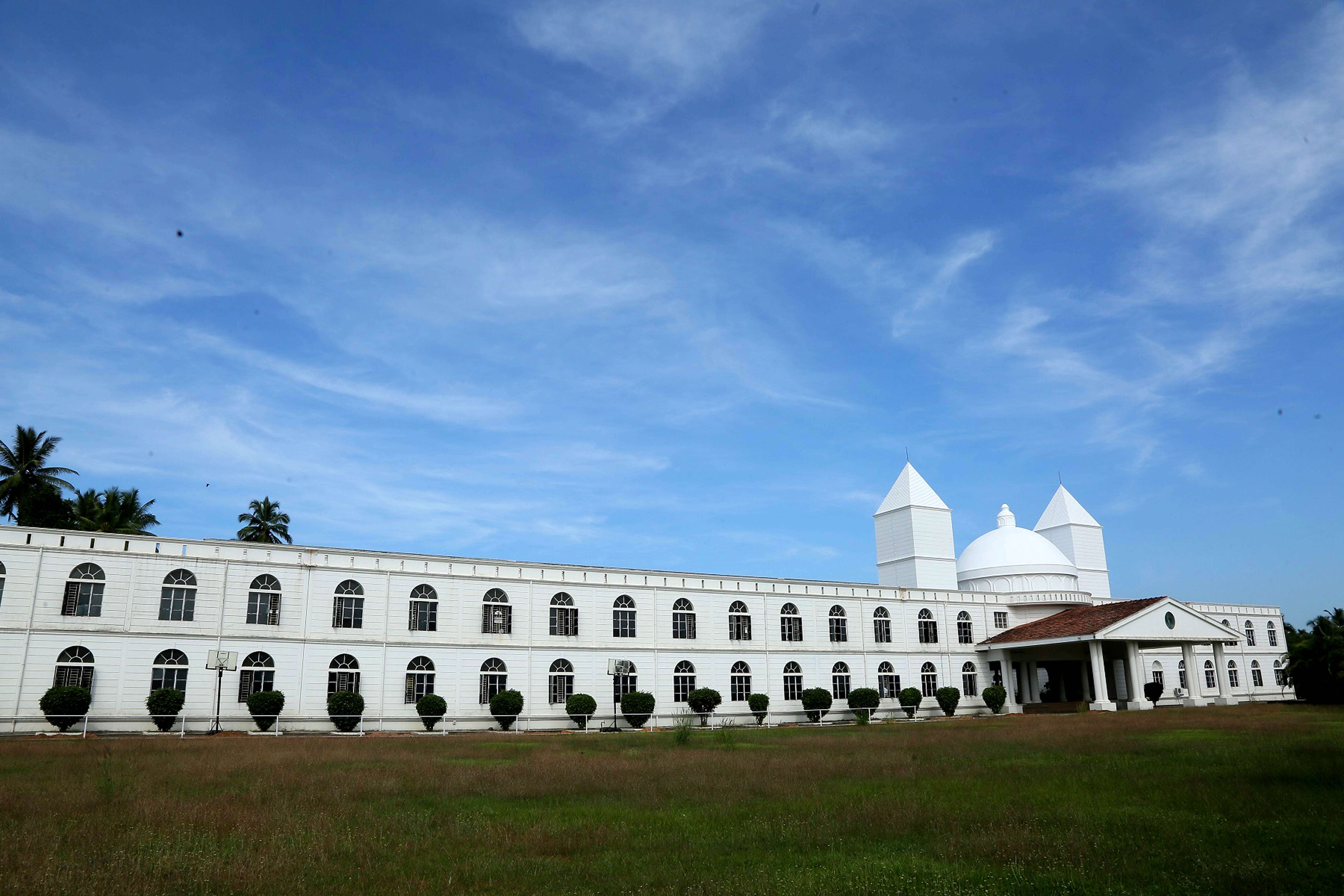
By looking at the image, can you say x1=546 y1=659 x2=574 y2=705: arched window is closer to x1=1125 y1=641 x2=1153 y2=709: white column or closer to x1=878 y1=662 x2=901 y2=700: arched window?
x1=878 y1=662 x2=901 y2=700: arched window

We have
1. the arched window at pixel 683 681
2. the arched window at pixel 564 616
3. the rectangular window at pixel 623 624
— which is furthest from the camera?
the arched window at pixel 683 681

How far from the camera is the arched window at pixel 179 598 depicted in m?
38.4

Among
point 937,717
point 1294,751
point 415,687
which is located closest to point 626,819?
point 1294,751

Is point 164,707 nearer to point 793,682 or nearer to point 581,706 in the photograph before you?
point 581,706

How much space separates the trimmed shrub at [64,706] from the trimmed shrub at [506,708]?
15.7 m

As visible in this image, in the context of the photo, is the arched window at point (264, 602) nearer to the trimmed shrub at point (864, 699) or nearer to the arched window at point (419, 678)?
the arched window at point (419, 678)

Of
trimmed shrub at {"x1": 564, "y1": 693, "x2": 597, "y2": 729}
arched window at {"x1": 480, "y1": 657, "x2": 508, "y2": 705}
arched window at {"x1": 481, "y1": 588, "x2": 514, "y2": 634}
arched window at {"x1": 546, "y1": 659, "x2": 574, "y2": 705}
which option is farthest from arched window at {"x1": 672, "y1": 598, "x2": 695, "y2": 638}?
arched window at {"x1": 480, "y1": 657, "x2": 508, "y2": 705}

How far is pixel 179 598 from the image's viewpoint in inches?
1522

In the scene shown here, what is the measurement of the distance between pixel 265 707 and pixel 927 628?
37.4 m

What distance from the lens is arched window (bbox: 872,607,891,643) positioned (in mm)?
56031

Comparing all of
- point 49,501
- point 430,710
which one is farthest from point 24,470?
point 430,710

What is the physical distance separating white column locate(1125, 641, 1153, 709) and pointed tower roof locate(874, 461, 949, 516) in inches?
577

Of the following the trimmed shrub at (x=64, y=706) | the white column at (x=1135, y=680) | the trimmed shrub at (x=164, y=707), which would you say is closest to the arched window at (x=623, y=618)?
the trimmed shrub at (x=164, y=707)

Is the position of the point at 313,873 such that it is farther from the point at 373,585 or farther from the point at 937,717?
the point at 937,717
